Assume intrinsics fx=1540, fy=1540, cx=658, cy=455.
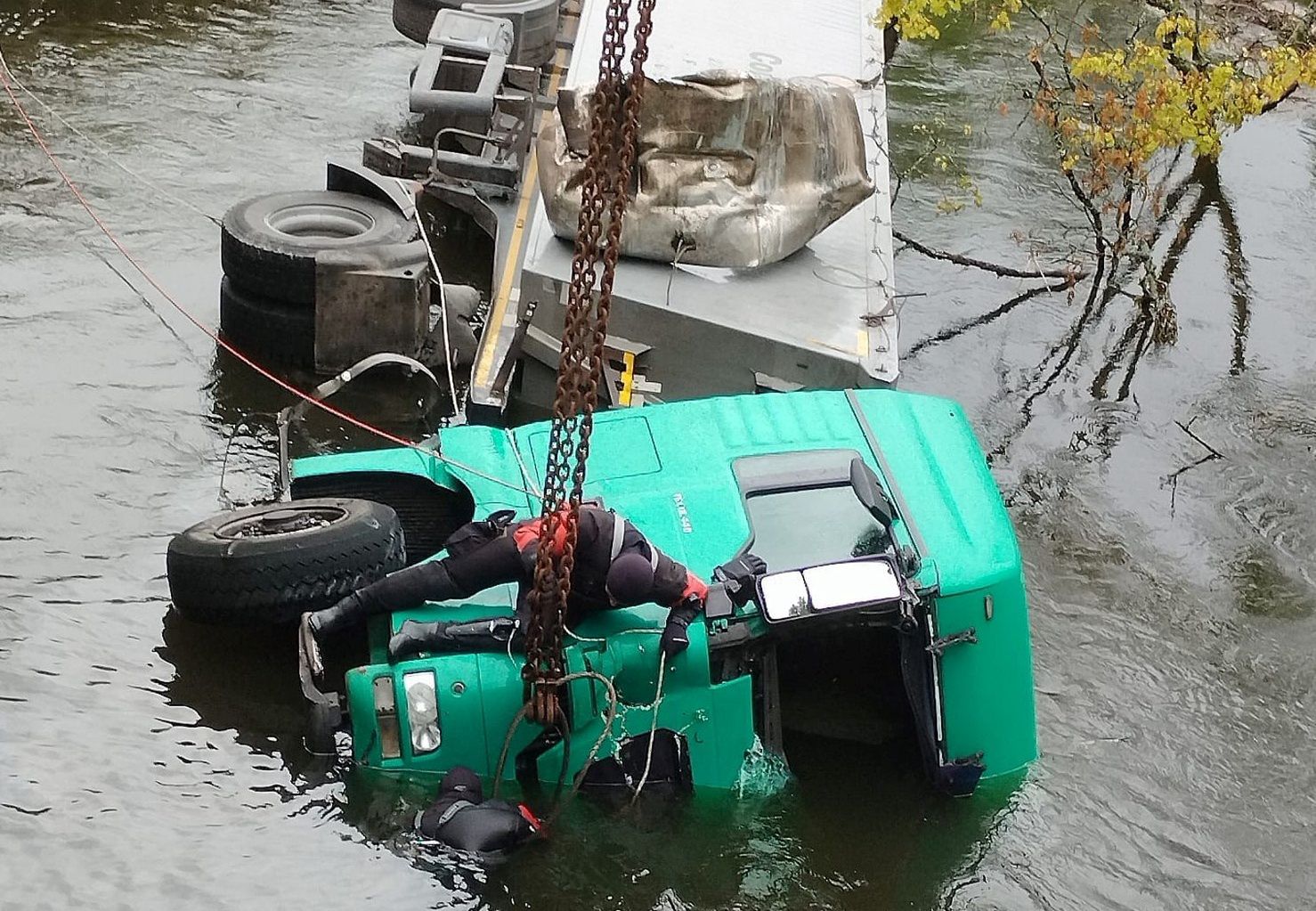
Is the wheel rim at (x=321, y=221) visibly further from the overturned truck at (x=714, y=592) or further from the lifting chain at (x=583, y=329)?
the lifting chain at (x=583, y=329)

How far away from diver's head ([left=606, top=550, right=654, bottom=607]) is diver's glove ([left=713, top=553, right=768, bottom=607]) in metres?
0.31

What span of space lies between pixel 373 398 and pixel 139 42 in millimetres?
6519

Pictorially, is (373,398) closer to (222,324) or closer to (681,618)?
(222,324)

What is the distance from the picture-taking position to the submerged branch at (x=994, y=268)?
37.8 ft

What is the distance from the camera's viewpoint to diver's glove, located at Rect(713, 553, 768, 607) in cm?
591

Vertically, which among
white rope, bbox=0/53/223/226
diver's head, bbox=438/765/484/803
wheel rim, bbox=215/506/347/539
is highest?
white rope, bbox=0/53/223/226

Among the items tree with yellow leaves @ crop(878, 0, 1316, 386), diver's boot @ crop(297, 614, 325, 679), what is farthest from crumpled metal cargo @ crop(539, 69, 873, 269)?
diver's boot @ crop(297, 614, 325, 679)

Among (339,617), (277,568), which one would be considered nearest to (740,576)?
(339,617)

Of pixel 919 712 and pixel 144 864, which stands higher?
pixel 919 712

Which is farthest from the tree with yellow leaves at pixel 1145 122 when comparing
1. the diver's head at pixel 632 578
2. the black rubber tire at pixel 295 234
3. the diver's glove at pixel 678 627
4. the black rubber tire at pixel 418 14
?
the diver's head at pixel 632 578

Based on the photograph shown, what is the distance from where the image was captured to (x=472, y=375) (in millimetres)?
9008

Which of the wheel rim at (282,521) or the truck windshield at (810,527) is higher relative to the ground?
the truck windshield at (810,527)

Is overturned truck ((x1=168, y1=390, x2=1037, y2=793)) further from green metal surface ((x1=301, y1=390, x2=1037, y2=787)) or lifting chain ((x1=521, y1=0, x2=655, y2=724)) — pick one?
lifting chain ((x1=521, y1=0, x2=655, y2=724))

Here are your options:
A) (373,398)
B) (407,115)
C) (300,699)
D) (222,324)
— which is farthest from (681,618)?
(407,115)
